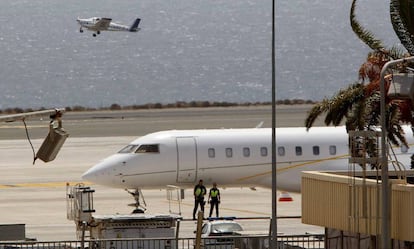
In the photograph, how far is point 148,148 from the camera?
53156 millimetres

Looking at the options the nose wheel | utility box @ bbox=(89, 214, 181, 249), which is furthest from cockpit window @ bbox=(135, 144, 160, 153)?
utility box @ bbox=(89, 214, 181, 249)

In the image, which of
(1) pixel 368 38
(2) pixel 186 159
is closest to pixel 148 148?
(2) pixel 186 159

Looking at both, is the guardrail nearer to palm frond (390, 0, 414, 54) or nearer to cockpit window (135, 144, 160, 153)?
palm frond (390, 0, 414, 54)

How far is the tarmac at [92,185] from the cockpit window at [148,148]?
267 centimetres

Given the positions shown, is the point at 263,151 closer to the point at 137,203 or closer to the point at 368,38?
the point at 137,203

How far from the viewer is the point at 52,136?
29.0 metres

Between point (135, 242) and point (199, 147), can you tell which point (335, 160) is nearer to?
point (199, 147)

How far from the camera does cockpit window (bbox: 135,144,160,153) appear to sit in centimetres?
5300

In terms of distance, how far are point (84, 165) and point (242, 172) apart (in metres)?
19.7

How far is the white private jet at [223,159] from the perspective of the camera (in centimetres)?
5291

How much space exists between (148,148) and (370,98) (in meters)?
17.3

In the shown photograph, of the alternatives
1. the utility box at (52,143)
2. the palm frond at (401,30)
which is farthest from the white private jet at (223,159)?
the utility box at (52,143)

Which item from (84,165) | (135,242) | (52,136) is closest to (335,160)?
(135,242)

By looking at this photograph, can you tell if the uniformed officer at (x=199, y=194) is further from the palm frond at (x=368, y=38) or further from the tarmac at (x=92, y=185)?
the palm frond at (x=368, y=38)
